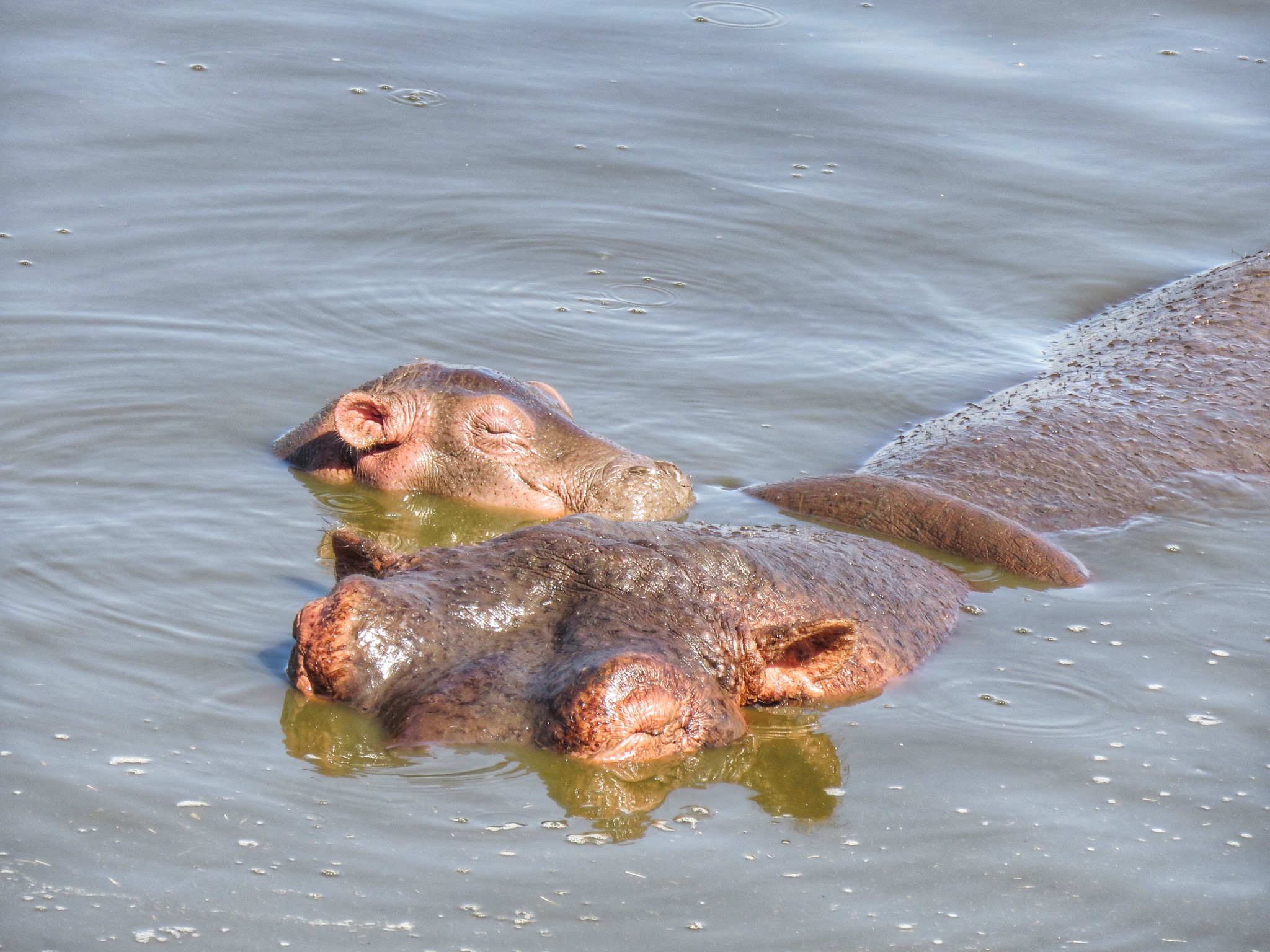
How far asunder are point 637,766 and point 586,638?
403 mm

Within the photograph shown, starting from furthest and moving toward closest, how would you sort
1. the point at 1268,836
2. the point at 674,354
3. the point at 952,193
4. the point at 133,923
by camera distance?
the point at 952,193 < the point at 674,354 < the point at 1268,836 < the point at 133,923

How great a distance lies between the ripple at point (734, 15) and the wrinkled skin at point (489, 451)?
9.78 meters

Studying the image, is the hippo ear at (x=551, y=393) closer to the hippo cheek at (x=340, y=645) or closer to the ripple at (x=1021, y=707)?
the ripple at (x=1021, y=707)

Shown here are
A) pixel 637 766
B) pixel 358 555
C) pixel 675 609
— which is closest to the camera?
pixel 637 766

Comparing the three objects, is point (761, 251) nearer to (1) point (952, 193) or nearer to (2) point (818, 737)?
(1) point (952, 193)

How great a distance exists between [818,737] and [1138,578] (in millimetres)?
2232

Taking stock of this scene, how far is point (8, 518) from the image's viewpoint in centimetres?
733

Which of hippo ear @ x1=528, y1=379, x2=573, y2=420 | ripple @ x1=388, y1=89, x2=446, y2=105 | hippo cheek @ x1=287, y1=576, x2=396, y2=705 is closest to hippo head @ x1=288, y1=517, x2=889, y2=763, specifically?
hippo cheek @ x1=287, y1=576, x2=396, y2=705

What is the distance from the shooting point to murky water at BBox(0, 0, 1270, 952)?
4.93 metres

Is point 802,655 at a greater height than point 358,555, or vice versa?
point 358,555

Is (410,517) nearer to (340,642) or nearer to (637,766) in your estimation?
(340,642)

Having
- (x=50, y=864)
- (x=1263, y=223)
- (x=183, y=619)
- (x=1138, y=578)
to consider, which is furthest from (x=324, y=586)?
(x=1263, y=223)

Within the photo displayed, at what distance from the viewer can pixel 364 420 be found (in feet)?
26.0

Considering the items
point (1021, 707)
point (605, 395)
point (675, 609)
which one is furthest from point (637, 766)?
point (605, 395)
